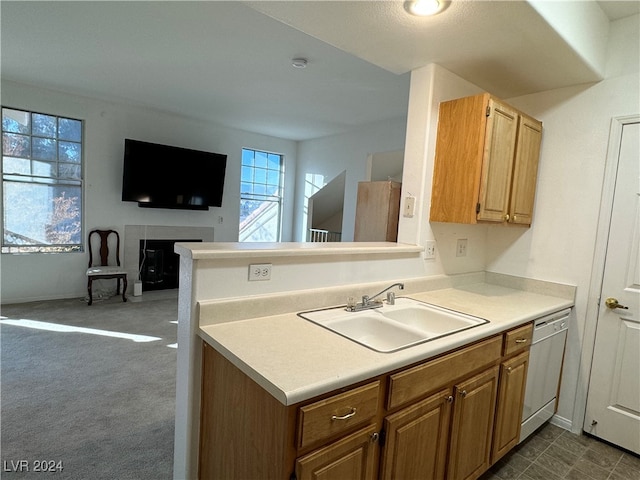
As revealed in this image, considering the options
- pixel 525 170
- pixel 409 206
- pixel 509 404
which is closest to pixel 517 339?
pixel 509 404

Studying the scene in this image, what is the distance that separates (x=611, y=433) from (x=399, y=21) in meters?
2.74

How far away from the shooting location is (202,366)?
1446mm

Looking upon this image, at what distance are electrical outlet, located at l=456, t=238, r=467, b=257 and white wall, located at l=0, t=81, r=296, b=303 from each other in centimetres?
453

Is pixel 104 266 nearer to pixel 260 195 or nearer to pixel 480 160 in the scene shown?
pixel 260 195

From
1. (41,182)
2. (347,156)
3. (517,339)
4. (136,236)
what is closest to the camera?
(517,339)

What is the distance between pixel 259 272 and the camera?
1576 millimetres

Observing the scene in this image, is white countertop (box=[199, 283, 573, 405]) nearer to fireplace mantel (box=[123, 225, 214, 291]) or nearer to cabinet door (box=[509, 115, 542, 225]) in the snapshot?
cabinet door (box=[509, 115, 542, 225])

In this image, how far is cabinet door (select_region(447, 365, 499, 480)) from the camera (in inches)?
61.4

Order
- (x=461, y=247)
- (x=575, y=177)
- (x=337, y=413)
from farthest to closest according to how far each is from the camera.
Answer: (x=461, y=247) → (x=575, y=177) → (x=337, y=413)

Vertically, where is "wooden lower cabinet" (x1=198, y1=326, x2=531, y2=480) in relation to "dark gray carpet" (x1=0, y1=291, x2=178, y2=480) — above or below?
above

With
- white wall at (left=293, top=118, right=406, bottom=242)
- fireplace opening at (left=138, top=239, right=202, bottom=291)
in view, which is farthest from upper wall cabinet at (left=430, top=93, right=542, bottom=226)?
fireplace opening at (left=138, top=239, right=202, bottom=291)

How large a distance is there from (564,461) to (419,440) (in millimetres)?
1336

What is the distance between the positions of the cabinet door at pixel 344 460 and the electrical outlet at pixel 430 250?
135 centimetres

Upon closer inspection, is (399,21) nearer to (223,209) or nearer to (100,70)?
(100,70)
